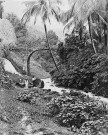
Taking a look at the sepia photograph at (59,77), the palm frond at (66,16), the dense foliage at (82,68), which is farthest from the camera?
the palm frond at (66,16)

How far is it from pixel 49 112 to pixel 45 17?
15.0 metres

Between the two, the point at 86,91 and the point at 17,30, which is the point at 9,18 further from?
the point at 86,91

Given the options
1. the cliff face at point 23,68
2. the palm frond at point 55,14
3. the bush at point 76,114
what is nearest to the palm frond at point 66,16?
the palm frond at point 55,14

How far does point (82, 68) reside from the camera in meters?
19.3

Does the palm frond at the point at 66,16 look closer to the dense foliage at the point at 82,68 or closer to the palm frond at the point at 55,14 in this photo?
the palm frond at the point at 55,14

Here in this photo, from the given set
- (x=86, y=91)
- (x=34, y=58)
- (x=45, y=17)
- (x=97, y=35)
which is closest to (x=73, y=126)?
(x=86, y=91)

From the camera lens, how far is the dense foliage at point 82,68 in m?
16.8

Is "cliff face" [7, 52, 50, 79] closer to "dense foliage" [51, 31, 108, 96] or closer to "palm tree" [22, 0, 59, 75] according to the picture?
"dense foliage" [51, 31, 108, 96]

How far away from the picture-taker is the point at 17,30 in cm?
4250

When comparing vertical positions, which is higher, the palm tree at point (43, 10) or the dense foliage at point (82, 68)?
the palm tree at point (43, 10)

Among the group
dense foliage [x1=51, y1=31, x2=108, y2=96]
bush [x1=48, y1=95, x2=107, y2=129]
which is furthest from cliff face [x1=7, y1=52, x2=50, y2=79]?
bush [x1=48, y1=95, x2=107, y2=129]

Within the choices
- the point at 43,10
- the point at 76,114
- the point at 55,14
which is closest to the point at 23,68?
the point at 55,14

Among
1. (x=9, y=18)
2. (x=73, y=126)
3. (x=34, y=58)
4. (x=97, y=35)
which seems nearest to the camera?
(x=73, y=126)

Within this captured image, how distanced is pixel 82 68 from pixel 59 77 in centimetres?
285
